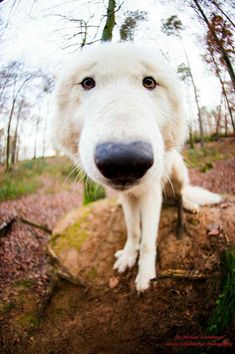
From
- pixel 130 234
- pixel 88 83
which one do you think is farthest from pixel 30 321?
pixel 130 234

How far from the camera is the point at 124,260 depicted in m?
2.42

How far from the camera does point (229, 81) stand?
3.48ft

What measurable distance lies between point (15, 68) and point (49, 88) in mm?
153

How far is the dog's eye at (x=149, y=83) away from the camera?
4.06ft

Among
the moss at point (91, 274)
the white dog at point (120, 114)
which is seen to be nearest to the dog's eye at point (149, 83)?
the white dog at point (120, 114)

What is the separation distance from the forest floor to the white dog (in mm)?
188

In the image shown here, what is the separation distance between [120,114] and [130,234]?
5.80ft

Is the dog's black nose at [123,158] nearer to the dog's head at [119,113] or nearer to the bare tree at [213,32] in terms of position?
the dog's head at [119,113]

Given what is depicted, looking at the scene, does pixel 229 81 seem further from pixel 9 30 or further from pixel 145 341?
pixel 145 341

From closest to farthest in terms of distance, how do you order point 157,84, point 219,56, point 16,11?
point 219,56 < point 16,11 < point 157,84

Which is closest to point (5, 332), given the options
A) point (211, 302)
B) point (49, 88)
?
point (211, 302)

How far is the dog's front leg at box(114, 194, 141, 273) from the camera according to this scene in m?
2.40

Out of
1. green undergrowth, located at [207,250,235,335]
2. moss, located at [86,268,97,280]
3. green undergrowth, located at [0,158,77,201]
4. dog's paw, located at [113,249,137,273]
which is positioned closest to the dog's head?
green undergrowth, located at [0,158,77,201]

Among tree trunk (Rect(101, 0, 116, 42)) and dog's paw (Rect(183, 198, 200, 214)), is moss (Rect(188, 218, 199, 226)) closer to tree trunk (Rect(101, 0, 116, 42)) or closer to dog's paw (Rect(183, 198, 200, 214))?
dog's paw (Rect(183, 198, 200, 214))
